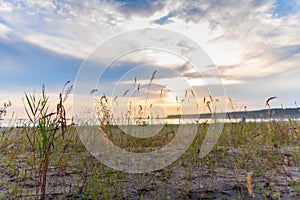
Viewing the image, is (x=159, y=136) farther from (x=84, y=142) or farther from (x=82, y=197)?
(x=82, y=197)

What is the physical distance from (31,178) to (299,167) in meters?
3.54

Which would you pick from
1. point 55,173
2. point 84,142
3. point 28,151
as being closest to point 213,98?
point 84,142

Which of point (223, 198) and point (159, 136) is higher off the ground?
point (159, 136)

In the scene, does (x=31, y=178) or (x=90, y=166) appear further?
(x=90, y=166)

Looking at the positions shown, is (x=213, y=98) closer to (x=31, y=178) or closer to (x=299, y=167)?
(x=299, y=167)

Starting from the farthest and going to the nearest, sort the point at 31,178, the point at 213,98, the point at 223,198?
1. the point at 213,98
2. the point at 31,178
3. the point at 223,198

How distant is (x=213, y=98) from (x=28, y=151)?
382cm

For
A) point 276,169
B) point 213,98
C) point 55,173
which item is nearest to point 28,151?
point 55,173

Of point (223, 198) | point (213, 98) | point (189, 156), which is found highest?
point (213, 98)

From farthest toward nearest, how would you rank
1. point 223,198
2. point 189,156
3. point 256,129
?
point 256,129 < point 189,156 < point 223,198

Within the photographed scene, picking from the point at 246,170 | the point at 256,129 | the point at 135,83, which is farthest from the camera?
the point at 256,129

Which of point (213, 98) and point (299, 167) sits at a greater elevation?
point (213, 98)

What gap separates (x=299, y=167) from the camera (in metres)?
3.58

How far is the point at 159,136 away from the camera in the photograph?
18.8 ft
